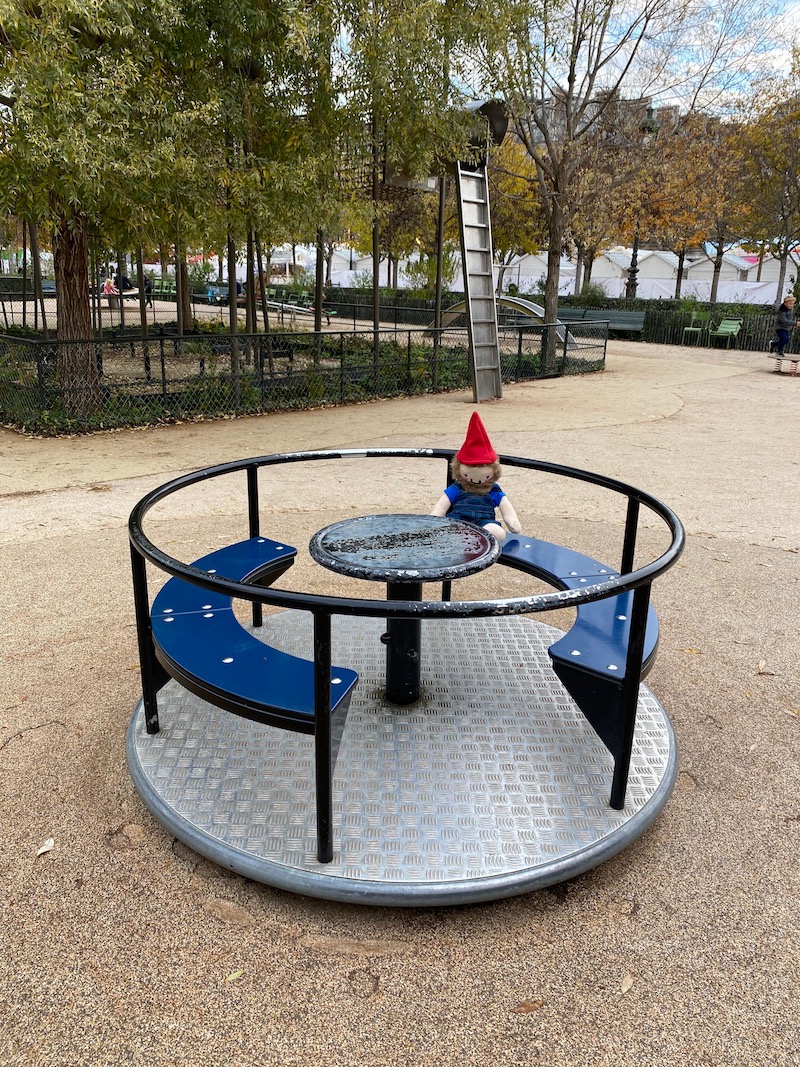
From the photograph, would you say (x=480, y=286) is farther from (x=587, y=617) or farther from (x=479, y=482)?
(x=587, y=617)

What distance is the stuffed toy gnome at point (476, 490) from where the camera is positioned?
3402 mm

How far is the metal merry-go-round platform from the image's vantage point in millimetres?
2318

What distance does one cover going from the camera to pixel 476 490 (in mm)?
3475

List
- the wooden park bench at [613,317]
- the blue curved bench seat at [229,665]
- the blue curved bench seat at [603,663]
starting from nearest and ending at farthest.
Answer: the blue curved bench seat at [229,665]
the blue curved bench seat at [603,663]
the wooden park bench at [613,317]

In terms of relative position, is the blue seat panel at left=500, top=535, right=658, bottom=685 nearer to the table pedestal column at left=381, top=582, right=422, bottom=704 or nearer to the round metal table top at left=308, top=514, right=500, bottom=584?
the round metal table top at left=308, top=514, right=500, bottom=584

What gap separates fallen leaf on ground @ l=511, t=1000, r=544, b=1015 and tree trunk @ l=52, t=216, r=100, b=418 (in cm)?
901

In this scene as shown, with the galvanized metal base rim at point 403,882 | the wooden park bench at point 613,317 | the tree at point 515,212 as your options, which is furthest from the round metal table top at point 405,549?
the tree at point 515,212

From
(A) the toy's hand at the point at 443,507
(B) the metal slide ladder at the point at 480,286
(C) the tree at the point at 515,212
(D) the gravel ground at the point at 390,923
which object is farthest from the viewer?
(C) the tree at the point at 515,212

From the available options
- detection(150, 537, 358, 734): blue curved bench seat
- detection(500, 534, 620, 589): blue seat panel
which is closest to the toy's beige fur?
detection(500, 534, 620, 589): blue seat panel

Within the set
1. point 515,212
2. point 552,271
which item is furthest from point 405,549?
point 515,212

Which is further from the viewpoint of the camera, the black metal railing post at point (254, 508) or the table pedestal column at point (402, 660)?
the black metal railing post at point (254, 508)

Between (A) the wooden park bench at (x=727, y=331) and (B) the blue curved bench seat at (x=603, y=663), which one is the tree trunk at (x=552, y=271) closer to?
(A) the wooden park bench at (x=727, y=331)

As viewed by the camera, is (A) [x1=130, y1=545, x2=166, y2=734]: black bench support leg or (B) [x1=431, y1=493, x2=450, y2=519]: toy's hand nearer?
(A) [x1=130, y1=545, x2=166, y2=734]: black bench support leg

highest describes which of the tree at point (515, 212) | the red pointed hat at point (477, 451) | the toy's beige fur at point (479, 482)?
the tree at point (515, 212)
